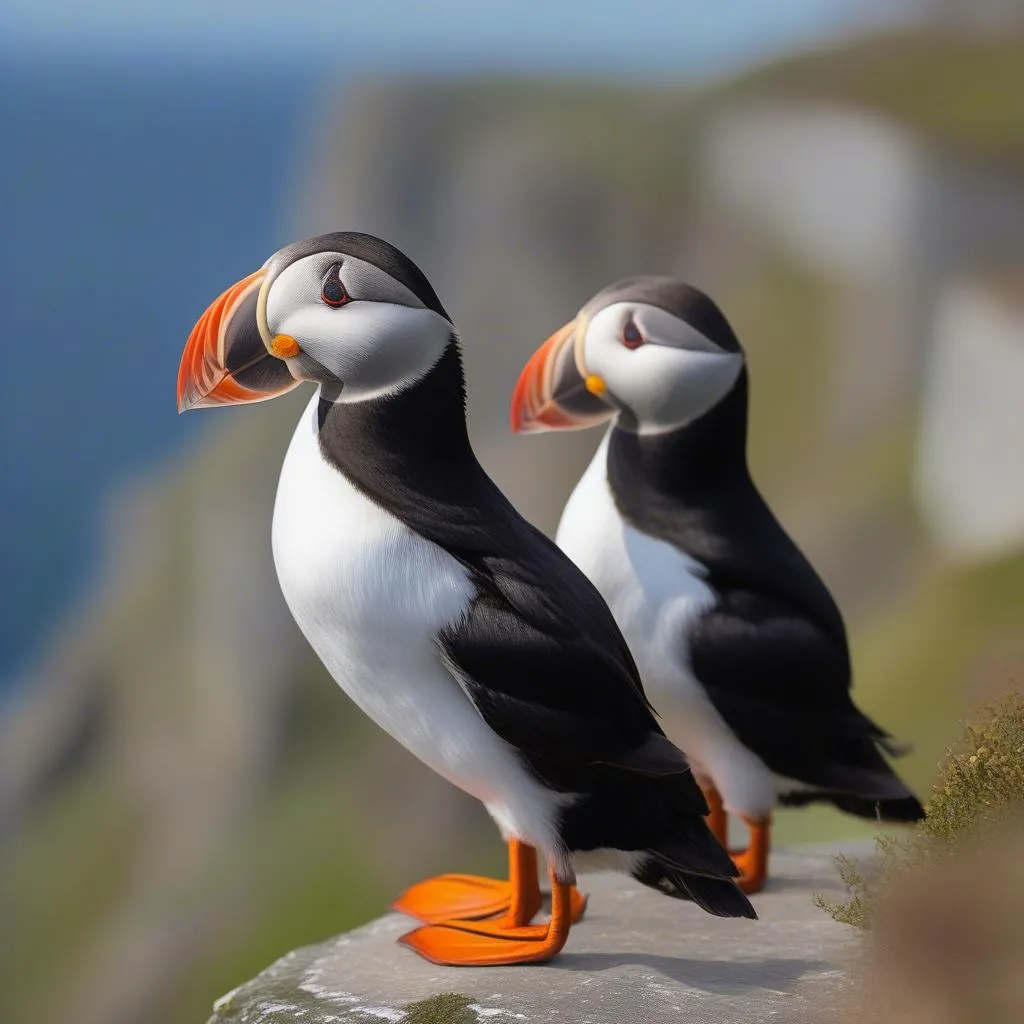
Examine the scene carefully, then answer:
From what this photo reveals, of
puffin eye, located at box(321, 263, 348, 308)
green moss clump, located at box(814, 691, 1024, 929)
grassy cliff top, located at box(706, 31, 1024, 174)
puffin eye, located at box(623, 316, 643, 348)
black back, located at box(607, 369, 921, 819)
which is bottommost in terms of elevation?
green moss clump, located at box(814, 691, 1024, 929)

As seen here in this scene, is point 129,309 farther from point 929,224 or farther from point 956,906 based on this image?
point 956,906

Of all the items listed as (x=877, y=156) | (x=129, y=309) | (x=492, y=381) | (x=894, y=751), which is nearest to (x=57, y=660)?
(x=492, y=381)

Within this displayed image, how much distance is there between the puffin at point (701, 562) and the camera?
3.69 m

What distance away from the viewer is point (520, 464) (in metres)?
14.5

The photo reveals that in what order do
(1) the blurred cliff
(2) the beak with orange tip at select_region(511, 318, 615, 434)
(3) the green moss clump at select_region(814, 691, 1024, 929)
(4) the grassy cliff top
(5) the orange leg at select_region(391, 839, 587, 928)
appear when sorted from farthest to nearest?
(4) the grassy cliff top < (1) the blurred cliff < (2) the beak with orange tip at select_region(511, 318, 615, 434) < (5) the orange leg at select_region(391, 839, 587, 928) < (3) the green moss clump at select_region(814, 691, 1024, 929)

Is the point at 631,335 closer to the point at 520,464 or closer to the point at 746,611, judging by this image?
the point at 746,611

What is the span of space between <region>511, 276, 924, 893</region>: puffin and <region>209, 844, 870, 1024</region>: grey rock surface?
1.13 feet

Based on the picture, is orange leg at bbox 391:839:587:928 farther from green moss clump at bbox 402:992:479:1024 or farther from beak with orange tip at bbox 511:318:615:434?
beak with orange tip at bbox 511:318:615:434

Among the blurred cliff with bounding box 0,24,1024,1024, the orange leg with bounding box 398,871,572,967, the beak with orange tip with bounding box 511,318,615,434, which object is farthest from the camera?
the blurred cliff with bounding box 0,24,1024,1024

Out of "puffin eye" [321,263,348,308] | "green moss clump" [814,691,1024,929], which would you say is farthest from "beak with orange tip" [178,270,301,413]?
"green moss clump" [814,691,1024,929]

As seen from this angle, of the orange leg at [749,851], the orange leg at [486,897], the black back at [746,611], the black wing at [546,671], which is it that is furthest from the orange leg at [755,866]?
the black wing at [546,671]

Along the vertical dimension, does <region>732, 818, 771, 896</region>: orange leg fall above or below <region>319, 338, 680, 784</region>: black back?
below

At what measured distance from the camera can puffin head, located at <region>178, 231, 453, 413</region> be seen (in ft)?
10.1

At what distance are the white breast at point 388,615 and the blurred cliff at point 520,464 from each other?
20.6 feet
